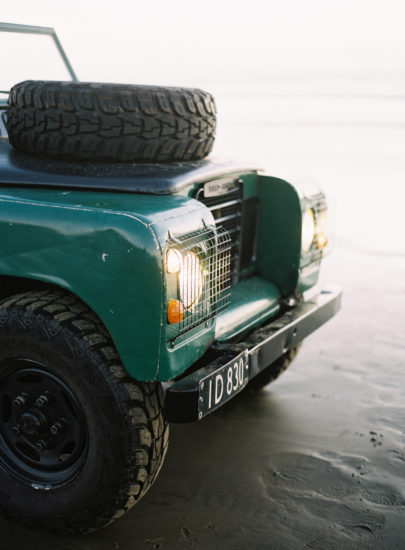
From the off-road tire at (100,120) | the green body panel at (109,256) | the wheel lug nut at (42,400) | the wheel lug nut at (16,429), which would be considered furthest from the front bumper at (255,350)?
the off-road tire at (100,120)

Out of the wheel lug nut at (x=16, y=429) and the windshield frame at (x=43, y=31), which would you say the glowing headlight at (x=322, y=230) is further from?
the windshield frame at (x=43, y=31)

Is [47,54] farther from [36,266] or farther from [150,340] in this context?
[150,340]

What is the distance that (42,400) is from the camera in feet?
8.59

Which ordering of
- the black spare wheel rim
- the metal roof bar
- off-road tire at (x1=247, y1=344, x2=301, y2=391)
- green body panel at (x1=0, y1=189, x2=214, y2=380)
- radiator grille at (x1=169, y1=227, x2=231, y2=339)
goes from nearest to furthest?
green body panel at (x1=0, y1=189, x2=214, y2=380)
radiator grille at (x1=169, y1=227, x2=231, y2=339)
the black spare wheel rim
off-road tire at (x1=247, y1=344, x2=301, y2=391)
the metal roof bar

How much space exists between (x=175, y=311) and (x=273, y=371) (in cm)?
175

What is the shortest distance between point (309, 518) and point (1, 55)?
338 cm

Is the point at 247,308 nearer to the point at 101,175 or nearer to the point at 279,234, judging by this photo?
the point at 279,234

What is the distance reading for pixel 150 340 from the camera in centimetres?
238

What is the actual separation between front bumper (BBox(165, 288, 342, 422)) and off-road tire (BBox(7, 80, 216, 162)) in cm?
90

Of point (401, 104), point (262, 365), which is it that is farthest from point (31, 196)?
point (401, 104)

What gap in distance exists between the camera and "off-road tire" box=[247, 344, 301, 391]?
4017 mm

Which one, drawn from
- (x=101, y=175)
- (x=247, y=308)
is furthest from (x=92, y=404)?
(x=247, y=308)

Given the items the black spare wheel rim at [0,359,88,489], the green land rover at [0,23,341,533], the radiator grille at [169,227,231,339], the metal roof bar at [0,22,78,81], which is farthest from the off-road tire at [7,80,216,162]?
the metal roof bar at [0,22,78,81]

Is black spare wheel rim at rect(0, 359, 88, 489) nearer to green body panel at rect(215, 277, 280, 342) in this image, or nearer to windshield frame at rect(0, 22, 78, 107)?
green body panel at rect(215, 277, 280, 342)
